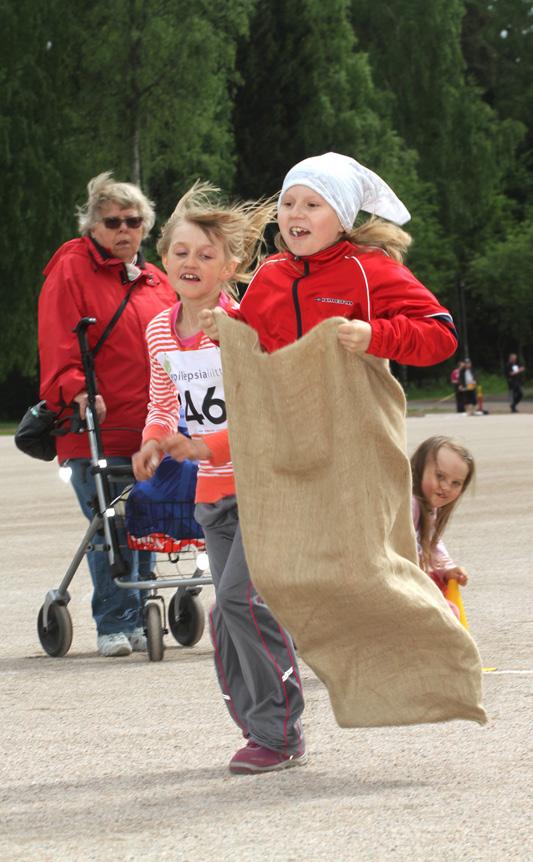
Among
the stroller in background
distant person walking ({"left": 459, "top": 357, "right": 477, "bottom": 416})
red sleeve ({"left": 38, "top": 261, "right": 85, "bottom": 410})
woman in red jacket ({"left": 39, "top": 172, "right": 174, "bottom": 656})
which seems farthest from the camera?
distant person walking ({"left": 459, "top": 357, "right": 477, "bottom": 416})

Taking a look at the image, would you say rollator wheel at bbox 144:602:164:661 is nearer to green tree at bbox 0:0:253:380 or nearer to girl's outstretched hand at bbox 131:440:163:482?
girl's outstretched hand at bbox 131:440:163:482

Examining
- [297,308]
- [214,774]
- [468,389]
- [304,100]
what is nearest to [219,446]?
[297,308]

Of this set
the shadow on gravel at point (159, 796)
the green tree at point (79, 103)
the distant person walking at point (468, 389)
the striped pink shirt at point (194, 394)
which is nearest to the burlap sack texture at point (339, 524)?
the shadow on gravel at point (159, 796)

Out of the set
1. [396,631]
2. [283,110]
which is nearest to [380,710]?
[396,631]

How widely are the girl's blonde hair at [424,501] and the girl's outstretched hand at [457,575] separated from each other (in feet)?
0.28

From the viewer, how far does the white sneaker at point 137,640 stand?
779 centimetres

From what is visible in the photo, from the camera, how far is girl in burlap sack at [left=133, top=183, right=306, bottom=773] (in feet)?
16.5

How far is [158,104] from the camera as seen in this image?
149ft

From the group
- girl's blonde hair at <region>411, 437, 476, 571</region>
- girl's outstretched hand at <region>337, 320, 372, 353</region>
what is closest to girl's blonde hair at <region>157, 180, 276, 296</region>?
girl's outstretched hand at <region>337, 320, 372, 353</region>

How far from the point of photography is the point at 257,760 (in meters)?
5.02

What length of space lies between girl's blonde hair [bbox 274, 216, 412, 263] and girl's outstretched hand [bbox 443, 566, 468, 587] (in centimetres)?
182

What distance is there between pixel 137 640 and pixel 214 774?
2.77 m

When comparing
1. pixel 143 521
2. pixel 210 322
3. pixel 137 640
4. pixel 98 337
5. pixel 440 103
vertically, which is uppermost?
pixel 440 103

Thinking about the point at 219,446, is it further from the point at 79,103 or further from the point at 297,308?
the point at 79,103
